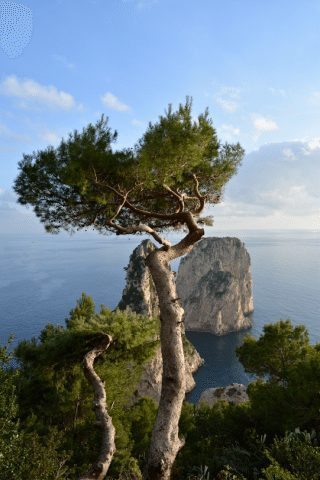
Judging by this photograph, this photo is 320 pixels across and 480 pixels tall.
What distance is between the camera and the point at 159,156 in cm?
827

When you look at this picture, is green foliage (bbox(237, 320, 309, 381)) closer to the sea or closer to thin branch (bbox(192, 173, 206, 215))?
thin branch (bbox(192, 173, 206, 215))

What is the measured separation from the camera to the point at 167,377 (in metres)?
7.73

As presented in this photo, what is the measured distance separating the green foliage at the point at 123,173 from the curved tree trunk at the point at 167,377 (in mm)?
2037

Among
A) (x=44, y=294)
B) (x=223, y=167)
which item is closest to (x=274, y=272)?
(x=44, y=294)

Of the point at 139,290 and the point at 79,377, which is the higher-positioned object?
the point at 79,377

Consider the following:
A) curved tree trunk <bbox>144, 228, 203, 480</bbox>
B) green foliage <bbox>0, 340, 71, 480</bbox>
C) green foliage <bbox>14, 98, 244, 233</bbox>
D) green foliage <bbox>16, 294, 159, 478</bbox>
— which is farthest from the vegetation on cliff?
green foliage <bbox>14, 98, 244, 233</bbox>

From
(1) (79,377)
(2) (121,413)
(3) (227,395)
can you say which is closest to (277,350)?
(2) (121,413)

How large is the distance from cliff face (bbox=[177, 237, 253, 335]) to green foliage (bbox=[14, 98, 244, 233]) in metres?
96.6

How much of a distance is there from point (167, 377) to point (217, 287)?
104 m

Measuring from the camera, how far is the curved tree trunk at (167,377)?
704 centimetres

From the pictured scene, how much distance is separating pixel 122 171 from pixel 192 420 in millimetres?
16721

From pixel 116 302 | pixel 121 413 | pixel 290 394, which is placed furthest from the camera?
pixel 116 302

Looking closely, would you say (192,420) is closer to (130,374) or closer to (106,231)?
(130,374)

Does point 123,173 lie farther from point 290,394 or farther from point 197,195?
point 290,394
